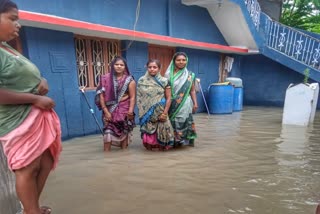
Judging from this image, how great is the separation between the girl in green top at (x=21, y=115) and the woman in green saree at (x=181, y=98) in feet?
9.14

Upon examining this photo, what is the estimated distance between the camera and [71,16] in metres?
5.19

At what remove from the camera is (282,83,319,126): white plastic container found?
622cm

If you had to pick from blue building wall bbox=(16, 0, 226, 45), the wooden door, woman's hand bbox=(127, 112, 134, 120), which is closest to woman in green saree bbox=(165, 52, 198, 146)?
woman's hand bbox=(127, 112, 134, 120)

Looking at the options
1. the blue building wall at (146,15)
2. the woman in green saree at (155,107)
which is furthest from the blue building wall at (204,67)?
the woman in green saree at (155,107)

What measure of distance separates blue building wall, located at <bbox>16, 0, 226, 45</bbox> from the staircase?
1.57ft

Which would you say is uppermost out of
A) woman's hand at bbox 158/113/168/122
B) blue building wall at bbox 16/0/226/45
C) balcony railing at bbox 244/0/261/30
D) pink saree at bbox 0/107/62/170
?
balcony railing at bbox 244/0/261/30

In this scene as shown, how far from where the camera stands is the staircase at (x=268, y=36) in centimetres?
897

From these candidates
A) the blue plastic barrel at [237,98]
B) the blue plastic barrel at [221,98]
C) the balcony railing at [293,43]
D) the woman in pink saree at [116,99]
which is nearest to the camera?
the woman in pink saree at [116,99]

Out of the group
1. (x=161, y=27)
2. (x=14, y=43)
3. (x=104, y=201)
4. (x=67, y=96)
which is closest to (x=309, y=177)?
(x=104, y=201)

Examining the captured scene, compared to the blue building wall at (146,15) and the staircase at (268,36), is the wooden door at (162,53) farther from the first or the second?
the staircase at (268,36)

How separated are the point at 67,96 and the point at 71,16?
1.43 meters

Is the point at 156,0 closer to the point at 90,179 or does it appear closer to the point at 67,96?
the point at 67,96

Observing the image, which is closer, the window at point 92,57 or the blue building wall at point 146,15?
the blue building wall at point 146,15

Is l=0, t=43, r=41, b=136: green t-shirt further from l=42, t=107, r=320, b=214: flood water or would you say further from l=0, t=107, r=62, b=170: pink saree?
l=42, t=107, r=320, b=214: flood water
